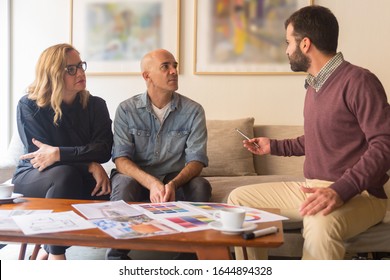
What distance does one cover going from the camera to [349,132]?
1.82m

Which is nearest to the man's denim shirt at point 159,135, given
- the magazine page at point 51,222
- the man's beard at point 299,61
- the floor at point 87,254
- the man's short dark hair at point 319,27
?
the floor at point 87,254

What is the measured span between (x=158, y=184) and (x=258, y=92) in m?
1.43

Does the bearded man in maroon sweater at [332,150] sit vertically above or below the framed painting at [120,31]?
below

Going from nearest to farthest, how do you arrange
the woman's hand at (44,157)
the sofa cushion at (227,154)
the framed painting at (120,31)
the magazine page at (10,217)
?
the magazine page at (10,217), the woman's hand at (44,157), the sofa cushion at (227,154), the framed painting at (120,31)

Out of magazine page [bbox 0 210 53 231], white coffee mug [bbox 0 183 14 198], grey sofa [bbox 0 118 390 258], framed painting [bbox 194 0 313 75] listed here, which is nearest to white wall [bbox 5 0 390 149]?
framed painting [bbox 194 0 313 75]

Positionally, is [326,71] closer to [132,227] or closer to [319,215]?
[319,215]

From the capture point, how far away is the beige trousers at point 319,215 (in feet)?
5.29

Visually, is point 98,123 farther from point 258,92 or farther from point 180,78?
point 258,92

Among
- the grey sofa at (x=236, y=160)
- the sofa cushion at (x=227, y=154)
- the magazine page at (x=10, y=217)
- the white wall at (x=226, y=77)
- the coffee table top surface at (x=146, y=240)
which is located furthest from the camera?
the white wall at (x=226, y=77)

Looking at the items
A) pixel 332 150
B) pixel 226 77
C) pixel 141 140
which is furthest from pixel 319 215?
pixel 226 77

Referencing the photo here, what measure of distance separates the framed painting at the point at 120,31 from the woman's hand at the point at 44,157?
1.21 metres

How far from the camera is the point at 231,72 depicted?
3.35 m

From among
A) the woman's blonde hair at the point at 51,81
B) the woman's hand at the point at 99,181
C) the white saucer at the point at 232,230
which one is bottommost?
the woman's hand at the point at 99,181

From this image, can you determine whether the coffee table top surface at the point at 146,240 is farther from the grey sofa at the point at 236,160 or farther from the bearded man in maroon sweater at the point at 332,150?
the grey sofa at the point at 236,160
